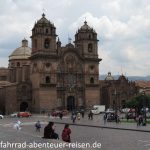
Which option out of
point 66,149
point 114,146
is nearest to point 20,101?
point 114,146

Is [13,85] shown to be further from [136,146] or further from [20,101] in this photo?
[136,146]

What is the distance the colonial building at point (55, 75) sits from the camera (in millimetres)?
81125

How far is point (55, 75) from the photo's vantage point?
82875 millimetres

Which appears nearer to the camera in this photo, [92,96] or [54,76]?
[54,76]

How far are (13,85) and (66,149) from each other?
6852 cm

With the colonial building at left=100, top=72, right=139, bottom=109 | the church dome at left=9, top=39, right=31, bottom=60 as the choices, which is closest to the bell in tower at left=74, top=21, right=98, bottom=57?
the colonial building at left=100, top=72, right=139, bottom=109

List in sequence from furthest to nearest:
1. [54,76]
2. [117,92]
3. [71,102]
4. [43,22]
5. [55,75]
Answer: [117,92]
[71,102]
[55,75]
[54,76]
[43,22]

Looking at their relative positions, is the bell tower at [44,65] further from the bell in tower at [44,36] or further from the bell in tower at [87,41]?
the bell in tower at [87,41]

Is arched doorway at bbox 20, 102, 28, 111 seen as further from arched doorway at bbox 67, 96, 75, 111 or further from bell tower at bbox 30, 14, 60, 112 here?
arched doorway at bbox 67, 96, 75, 111

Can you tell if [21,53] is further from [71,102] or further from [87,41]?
[71,102]

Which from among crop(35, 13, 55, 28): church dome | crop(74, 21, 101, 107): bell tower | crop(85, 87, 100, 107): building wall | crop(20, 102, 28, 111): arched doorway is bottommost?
crop(20, 102, 28, 111): arched doorway

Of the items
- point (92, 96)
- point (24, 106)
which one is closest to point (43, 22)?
point (24, 106)

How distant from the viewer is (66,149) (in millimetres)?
15234

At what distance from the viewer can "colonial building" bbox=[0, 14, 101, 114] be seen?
81.1 m
